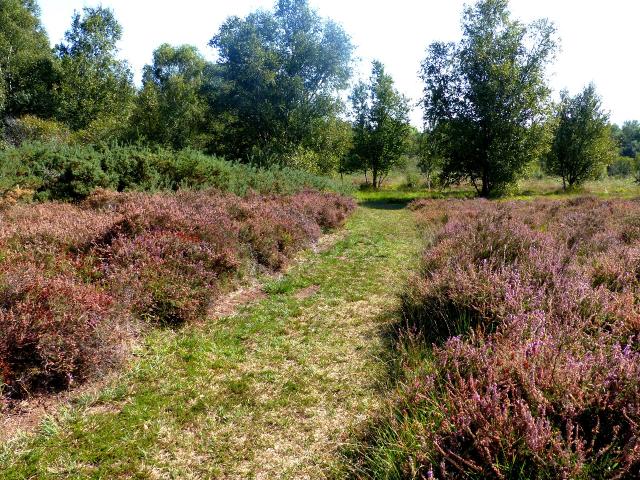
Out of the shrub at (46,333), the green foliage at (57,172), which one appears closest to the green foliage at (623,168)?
the green foliage at (57,172)

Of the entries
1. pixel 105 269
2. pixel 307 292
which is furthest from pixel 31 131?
pixel 307 292

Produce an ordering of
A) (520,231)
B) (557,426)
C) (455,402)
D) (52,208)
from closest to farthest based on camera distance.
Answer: (557,426) → (455,402) → (520,231) → (52,208)

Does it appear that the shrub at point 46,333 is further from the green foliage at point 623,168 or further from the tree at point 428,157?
the green foliage at point 623,168

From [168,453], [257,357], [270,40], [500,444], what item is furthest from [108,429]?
[270,40]

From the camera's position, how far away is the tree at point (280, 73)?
95.9 feet

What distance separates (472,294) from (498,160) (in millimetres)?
26337

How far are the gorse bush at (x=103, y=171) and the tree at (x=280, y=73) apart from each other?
15777 millimetres

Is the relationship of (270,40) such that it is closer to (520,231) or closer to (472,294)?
(520,231)

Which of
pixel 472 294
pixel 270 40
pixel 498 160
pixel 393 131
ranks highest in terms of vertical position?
pixel 270 40

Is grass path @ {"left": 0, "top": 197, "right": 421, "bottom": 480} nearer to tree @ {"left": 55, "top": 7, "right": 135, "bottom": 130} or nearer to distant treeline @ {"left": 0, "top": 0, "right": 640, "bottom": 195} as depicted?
distant treeline @ {"left": 0, "top": 0, "right": 640, "bottom": 195}

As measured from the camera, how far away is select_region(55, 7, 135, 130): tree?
107 feet

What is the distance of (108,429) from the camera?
3.22 m

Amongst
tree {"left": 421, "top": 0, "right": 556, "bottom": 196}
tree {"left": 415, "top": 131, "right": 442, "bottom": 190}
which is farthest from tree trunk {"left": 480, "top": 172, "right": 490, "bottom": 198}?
tree {"left": 415, "top": 131, "right": 442, "bottom": 190}

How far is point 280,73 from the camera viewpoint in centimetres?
2991
